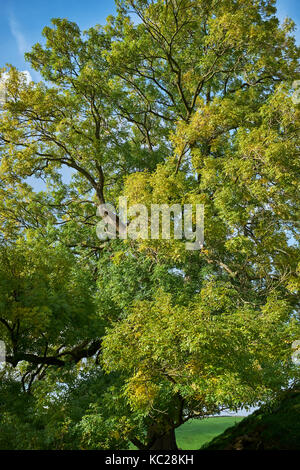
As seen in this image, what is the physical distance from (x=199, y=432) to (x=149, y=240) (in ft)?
56.4

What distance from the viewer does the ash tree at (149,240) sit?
6.64 metres

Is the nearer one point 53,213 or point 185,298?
point 185,298

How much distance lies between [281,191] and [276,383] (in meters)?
5.29

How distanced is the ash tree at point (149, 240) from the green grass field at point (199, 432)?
37.8 ft

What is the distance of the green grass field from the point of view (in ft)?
67.7

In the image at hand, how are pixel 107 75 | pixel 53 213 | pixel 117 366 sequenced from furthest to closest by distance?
pixel 53 213, pixel 107 75, pixel 117 366

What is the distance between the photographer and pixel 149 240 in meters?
10.5

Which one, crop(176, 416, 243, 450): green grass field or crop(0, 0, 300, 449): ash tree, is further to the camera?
crop(176, 416, 243, 450): green grass field

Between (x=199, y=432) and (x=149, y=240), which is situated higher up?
(x=149, y=240)

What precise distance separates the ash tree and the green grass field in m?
11.5

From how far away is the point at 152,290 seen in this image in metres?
10.3

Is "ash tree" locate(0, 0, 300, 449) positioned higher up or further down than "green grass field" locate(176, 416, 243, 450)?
higher up
